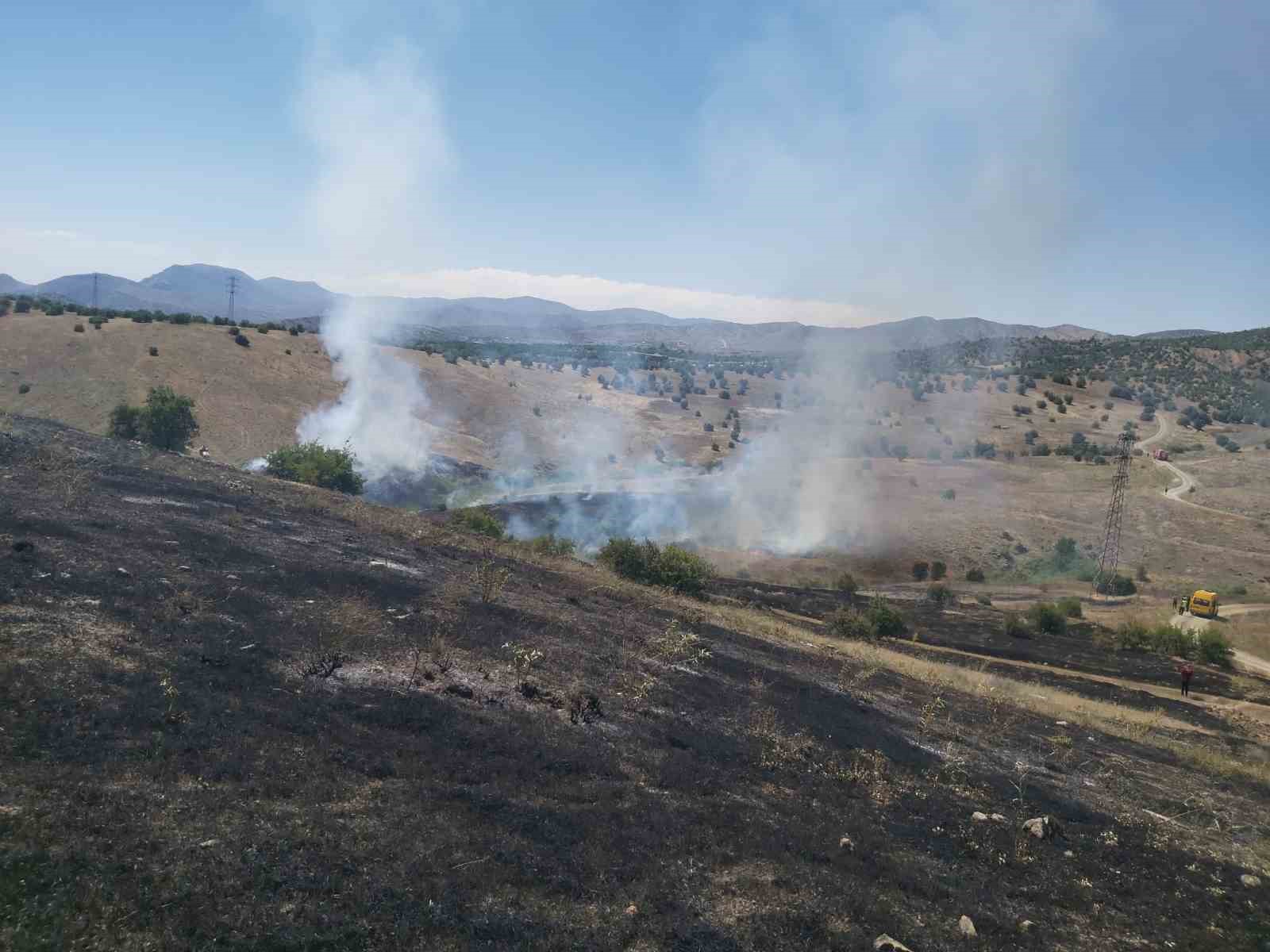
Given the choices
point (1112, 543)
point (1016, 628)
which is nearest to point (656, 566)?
point (1016, 628)

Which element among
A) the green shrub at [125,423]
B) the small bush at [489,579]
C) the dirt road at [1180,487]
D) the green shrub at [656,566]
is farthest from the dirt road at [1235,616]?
the green shrub at [125,423]

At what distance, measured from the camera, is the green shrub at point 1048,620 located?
122 feet

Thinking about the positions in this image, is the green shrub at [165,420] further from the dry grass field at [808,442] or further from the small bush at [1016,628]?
the small bush at [1016,628]

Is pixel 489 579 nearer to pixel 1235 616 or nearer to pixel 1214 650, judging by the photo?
pixel 1214 650

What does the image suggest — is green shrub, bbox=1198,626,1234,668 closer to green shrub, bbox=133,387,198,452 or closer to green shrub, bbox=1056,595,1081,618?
green shrub, bbox=1056,595,1081,618

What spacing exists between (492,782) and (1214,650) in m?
36.4

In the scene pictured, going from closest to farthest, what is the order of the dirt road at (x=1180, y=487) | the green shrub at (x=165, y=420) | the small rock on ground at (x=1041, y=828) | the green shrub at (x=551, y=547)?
the small rock on ground at (x=1041, y=828) < the green shrub at (x=551, y=547) < the green shrub at (x=165, y=420) < the dirt road at (x=1180, y=487)

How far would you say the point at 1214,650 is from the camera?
33344 millimetres

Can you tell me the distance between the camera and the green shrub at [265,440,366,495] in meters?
37.9

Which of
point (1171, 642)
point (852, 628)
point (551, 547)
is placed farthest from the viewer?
point (1171, 642)

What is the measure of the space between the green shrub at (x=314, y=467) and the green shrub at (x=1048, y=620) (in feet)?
115

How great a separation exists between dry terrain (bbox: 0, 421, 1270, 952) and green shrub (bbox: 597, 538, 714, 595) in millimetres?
11438

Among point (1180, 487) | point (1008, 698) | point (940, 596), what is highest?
point (1180, 487)

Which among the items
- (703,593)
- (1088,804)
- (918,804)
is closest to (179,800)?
(918,804)
